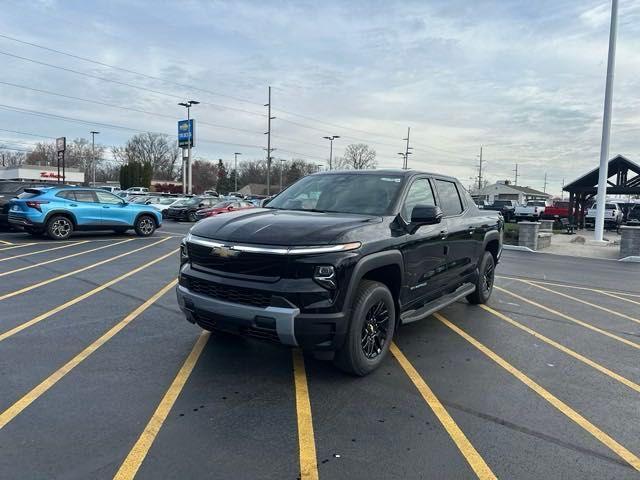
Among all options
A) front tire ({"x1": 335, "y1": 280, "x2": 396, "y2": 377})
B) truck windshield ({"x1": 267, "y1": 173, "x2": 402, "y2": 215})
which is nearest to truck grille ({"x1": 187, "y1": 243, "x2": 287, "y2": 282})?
front tire ({"x1": 335, "y1": 280, "x2": 396, "y2": 377})

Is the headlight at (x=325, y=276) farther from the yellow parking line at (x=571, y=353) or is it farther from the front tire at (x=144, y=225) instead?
the front tire at (x=144, y=225)

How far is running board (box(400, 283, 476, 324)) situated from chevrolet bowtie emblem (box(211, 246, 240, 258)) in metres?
1.79

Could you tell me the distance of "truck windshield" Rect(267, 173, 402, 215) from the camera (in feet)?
15.6

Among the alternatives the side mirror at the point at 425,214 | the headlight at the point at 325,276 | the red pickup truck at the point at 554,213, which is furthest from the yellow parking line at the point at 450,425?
the red pickup truck at the point at 554,213

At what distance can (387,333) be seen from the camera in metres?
4.39

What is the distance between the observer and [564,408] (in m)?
3.72

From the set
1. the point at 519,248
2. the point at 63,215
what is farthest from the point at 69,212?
the point at 519,248

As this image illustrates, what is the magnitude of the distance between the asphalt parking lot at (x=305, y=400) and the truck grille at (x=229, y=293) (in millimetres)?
733

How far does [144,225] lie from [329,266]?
1381 centimetres

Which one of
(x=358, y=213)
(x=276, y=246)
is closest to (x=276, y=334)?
(x=276, y=246)

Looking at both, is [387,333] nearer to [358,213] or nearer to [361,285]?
[361,285]

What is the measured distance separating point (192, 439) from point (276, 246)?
148cm

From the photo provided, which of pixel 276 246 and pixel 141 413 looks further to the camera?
pixel 276 246

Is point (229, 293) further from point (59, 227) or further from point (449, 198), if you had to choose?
point (59, 227)
